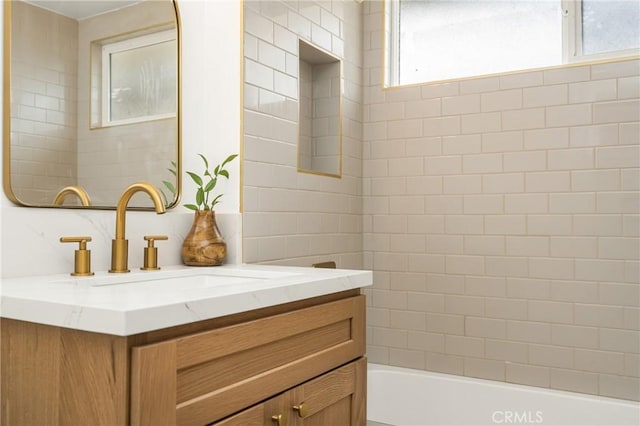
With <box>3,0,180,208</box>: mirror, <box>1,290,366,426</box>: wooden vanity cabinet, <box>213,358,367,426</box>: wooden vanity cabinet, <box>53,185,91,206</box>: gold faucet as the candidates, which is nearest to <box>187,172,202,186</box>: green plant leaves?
<box>3,0,180,208</box>: mirror

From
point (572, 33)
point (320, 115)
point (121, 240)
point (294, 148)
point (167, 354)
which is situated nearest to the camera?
point (167, 354)

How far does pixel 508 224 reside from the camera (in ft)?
8.38

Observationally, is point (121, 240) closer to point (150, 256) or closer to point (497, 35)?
point (150, 256)

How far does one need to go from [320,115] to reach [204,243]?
3.82 feet

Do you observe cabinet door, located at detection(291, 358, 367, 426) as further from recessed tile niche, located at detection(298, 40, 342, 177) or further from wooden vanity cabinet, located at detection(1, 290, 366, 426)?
recessed tile niche, located at detection(298, 40, 342, 177)

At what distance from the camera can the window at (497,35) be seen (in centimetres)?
246

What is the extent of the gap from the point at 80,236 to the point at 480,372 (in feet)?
6.19

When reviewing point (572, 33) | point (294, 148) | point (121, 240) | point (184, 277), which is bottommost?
point (184, 277)

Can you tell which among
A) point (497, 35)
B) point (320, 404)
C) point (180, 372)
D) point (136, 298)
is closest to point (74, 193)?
point (136, 298)

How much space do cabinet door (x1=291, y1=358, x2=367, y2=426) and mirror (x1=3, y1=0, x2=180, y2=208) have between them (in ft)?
2.66

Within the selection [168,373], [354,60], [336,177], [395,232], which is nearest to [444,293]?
[395,232]

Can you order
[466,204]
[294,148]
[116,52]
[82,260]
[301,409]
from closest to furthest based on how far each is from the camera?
1. [301,409]
2. [82,260]
3. [116,52]
4. [294,148]
5. [466,204]

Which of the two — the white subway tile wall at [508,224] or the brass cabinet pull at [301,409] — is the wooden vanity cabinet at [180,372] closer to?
the brass cabinet pull at [301,409]

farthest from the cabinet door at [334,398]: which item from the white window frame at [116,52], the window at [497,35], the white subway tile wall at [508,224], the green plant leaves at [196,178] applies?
the window at [497,35]
